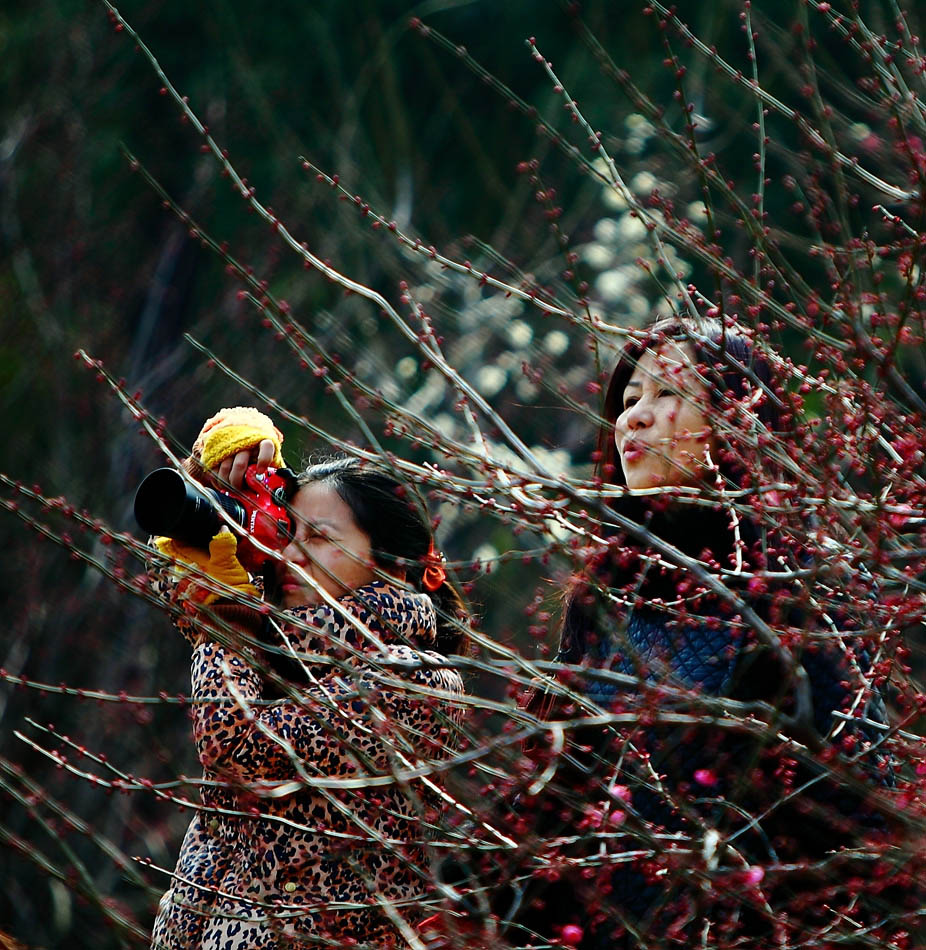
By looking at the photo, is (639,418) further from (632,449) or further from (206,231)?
(206,231)

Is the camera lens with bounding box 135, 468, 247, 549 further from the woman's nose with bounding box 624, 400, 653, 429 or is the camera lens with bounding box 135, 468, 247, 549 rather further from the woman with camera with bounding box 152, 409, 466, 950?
the woman's nose with bounding box 624, 400, 653, 429

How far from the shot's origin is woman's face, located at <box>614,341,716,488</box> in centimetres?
246

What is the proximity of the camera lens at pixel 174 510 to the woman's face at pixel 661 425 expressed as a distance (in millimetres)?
728

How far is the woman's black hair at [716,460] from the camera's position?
2346 millimetres

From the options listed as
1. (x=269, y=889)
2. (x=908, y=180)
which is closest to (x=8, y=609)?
(x=269, y=889)

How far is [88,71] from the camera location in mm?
9695

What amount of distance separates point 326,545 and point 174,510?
38 cm

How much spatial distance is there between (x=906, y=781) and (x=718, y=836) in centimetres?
30

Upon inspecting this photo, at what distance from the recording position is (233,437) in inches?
123

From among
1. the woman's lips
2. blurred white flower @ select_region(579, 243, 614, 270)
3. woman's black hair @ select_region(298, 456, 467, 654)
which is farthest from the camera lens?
blurred white flower @ select_region(579, 243, 614, 270)

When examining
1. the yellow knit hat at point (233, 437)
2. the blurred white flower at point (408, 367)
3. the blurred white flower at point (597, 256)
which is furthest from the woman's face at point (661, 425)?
the blurred white flower at point (597, 256)

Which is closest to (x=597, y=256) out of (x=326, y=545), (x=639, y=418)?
(x=326, y=545)

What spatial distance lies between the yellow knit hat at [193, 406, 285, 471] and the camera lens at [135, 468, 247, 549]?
0.23 metres

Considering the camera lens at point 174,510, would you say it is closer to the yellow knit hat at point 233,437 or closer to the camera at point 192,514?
the camera at point 192,514
